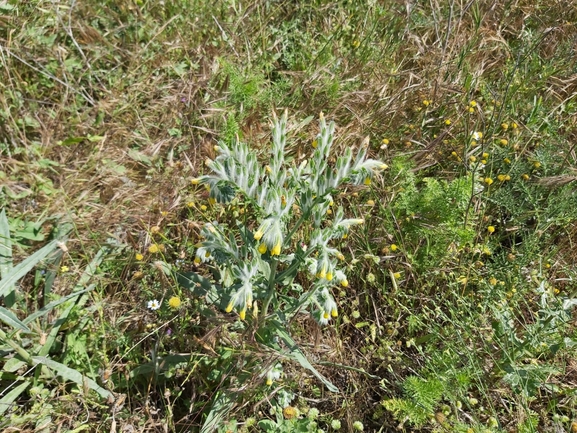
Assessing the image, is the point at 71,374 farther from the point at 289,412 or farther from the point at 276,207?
the point at 276,207

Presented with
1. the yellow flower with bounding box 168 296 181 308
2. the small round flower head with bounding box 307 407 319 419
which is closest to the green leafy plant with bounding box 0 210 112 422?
the yellow flower with bounding box 168 296 181 308

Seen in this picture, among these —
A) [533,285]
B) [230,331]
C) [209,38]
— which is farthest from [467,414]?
[209,38]

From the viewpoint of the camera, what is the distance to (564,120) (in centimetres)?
290

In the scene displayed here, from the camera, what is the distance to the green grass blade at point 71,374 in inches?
80.9

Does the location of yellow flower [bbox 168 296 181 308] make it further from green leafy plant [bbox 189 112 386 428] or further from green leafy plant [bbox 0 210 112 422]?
green leafy plant [bbox 0 210 112 422]

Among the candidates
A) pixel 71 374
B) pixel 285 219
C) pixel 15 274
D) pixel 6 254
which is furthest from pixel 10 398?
pixel 285 219

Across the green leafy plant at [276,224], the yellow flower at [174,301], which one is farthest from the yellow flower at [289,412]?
the yellow flower at [174,301]

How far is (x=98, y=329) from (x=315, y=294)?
41.0 inches

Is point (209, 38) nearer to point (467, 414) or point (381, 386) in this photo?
point (381, 386)

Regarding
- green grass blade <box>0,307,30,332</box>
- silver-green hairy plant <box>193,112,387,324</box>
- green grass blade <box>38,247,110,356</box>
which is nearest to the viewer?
silver-green hairy plant <box>193,112,387,324</box>

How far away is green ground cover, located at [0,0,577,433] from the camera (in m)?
1.98

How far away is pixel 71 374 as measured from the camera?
2.09 meters

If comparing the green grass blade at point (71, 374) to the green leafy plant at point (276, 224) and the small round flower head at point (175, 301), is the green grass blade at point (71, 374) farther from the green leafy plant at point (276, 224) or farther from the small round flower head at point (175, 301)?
the green leafy plant at point (276, 224)

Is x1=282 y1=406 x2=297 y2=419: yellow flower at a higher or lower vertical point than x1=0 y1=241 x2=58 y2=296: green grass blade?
lower
